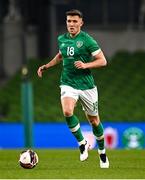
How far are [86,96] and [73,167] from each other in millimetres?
1146

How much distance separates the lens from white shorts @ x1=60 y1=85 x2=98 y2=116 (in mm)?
12836

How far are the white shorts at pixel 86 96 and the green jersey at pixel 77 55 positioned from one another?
2.5 inches

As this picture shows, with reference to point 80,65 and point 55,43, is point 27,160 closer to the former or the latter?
point 80,65

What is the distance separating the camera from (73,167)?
524 inches

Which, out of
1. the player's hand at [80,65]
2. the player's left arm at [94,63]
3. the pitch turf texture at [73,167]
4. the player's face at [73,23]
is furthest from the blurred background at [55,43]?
the player's hand at [80,65]

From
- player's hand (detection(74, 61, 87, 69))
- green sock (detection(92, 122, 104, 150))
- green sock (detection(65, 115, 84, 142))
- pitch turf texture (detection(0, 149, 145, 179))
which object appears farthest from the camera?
green sock (detection(92, 122, 104, 150))

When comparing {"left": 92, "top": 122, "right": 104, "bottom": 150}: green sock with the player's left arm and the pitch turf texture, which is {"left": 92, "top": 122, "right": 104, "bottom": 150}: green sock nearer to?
the pitch turf texture

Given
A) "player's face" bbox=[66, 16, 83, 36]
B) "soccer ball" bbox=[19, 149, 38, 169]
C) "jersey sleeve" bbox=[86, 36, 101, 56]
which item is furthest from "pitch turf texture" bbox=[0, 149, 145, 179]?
"player's face" bbox=[66, 16, 83, 36]

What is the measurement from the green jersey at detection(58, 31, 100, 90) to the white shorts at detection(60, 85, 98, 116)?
63 millimetres

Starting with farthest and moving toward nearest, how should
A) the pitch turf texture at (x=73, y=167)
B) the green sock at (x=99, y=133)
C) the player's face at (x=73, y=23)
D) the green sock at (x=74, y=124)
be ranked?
the green sock at (x=99, y=133), the green sock at (x=74, y=124), the player's face at (x=73, y=23), the pitch turf texture at (x=73, y=167)

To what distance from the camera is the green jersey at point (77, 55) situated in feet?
41.7

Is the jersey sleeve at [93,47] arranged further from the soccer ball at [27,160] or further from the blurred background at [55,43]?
the blurred background at [55,43]

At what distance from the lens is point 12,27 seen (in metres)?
32.7

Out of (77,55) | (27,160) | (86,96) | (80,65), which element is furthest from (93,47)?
(27,160)
